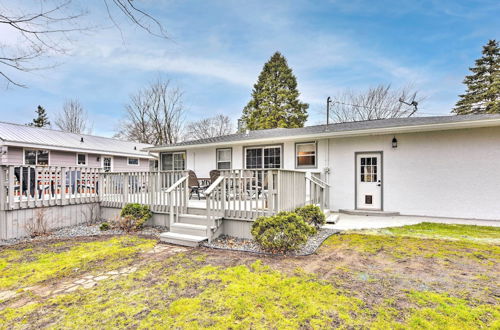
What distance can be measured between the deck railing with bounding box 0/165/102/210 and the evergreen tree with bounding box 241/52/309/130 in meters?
18.2

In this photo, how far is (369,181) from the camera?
25.6ft

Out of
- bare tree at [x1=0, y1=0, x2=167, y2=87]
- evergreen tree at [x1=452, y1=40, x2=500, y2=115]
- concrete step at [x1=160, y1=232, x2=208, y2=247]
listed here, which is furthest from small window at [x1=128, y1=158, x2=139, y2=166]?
evergreen tree at [x1=452, y1=40, x2=500, y2=115]

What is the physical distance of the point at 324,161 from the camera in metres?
8.39

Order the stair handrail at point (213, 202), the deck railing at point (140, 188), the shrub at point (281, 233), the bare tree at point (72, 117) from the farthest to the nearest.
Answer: the bare tree at point (72, 117) → the deck railing at point (140, 188) → the stair handrail at point (213, 202) → the shrub at point (281, 233)

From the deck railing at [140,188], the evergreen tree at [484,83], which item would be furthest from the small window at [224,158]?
the evergreen tree at [484,83]

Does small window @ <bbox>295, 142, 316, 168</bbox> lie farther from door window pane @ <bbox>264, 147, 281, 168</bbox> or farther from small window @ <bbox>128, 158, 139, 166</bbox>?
small window @ <bbox>128, 158, 139, 166</bbox>

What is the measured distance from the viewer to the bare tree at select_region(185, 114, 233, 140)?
26439 millimetres

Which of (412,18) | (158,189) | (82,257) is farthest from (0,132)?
(412,18)

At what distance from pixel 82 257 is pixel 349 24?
11.4m

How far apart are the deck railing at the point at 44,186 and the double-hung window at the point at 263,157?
5159 millimetres

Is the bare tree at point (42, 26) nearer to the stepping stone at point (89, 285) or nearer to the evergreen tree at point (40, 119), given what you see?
the stepping stone at point (89, 285)

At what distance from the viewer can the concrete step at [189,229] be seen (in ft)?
16.4

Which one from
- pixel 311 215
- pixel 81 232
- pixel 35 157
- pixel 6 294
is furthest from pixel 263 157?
pixel 35 157

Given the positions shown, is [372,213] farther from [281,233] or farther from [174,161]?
[174,161]
